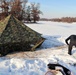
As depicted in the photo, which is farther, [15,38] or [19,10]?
[19,10]

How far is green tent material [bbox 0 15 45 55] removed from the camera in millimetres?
8500

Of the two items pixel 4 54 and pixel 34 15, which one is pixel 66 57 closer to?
pixel 4 54

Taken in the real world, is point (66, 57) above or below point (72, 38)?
below

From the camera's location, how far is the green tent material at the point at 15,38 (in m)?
8.50

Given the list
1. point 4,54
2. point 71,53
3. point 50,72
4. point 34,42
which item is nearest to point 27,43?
point 34,42

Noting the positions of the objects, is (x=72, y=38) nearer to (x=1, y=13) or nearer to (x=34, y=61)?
(x=34, y=61)

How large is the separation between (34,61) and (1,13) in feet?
71.7

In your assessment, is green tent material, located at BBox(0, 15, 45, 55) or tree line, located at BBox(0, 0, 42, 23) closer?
green tent material, located at BBox(0, 15, 45, 55)

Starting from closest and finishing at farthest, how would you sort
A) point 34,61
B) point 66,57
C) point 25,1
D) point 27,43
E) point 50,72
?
1. point 50,72
2. point 34,61
3. point 66,57
4. point 27,43
5. point 25,1

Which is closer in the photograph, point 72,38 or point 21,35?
point 72,38

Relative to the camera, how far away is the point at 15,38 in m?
8.73

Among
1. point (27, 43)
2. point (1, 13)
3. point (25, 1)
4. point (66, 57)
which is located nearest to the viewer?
point (66, 57)

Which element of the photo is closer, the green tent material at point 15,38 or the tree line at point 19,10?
the green tent material at point 15,38

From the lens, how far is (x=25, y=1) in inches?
1266
